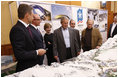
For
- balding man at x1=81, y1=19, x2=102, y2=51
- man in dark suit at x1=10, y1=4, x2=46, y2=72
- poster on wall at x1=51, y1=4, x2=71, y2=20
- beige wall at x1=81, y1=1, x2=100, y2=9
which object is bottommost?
balding man at x1=81, y1=19, x2=102, y2=51

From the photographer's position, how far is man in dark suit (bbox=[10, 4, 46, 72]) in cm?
112

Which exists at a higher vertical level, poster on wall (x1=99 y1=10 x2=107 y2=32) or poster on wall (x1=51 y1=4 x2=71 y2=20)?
→ poster on wall (x1=51 y1=4 x2=71 y2=20)

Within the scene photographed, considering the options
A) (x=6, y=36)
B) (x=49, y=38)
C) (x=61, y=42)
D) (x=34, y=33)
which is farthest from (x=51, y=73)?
(x=6, y=36)

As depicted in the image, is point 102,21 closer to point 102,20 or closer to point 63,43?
point 102,20

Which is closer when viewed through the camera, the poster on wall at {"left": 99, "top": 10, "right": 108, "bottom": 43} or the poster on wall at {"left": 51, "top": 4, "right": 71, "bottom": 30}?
the poster on wall at {"left": 51, "top": 4, "right": 71, "bottom": 30}

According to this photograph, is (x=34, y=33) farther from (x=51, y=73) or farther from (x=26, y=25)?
(x=51, y=73)

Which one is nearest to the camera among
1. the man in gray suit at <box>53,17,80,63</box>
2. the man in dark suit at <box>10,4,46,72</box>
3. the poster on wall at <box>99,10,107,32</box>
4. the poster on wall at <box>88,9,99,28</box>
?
the man in dark suit at <box>10,4,46,72</box>

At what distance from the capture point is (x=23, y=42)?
1.14 metres

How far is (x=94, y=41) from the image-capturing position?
7.59ft

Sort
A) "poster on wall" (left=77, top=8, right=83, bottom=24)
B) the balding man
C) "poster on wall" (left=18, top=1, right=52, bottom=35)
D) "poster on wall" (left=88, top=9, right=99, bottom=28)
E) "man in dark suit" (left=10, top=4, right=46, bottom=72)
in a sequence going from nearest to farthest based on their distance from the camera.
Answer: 1. "man in dark suit" (left=10, top=4, right=46, bottom=72)
2. the balding man
3. "poster on wall" (left=18, top=1, right=52, bottom=35)
4. "poster on wall" (left=77, top=8, right=83, bottom=24)
5. "poster on wall" (left=88, top=9, right=99, bottom=28)

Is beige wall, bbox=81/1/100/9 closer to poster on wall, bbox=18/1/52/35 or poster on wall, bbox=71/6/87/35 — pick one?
poster on wall, bbox=71/6/87/35

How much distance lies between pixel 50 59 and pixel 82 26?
166 cm

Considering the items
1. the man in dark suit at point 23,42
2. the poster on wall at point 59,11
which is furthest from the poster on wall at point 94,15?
the man in dark suit at point 23,42

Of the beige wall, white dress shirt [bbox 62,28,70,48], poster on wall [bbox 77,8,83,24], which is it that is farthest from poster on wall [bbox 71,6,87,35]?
the beige wall
